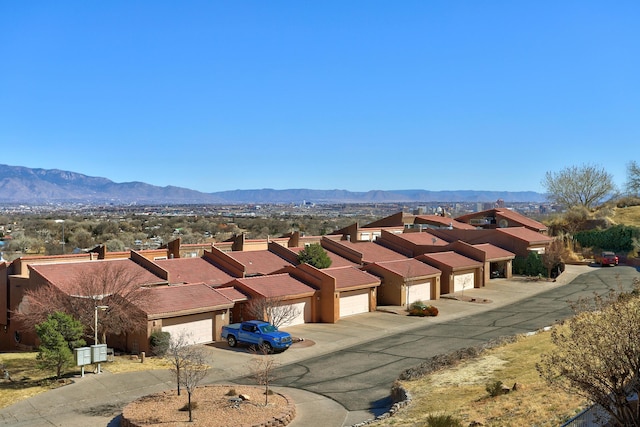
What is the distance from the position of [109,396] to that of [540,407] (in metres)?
16.1

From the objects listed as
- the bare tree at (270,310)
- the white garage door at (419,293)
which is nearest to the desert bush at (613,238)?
the white garage door at (419,293)

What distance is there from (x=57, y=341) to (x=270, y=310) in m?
13.0

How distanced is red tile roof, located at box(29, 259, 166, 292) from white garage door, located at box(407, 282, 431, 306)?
19.2 metres

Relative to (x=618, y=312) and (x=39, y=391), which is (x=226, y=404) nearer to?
(x=39, y=391)

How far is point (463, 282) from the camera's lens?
54.1m

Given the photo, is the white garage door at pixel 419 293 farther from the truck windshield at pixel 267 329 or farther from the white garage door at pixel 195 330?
the white garage door at pixel 195 330

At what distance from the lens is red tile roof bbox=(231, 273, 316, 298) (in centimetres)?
3834

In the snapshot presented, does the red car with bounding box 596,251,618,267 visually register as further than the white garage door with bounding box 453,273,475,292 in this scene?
Yes

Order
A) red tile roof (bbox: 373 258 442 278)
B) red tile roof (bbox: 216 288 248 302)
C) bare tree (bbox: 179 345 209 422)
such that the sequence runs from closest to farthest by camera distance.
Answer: bare tree (bbox: 179 345 209 422)
red tile roof (bbox: 216 288 248 302)
red tile roof (bbox: 373 258 442 278)

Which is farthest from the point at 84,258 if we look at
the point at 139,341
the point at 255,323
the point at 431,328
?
the point at 431,328

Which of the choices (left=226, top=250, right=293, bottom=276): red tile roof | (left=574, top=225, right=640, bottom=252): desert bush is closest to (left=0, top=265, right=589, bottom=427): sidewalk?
(left=226, top=250, right=293, bottom=276): red tile roof

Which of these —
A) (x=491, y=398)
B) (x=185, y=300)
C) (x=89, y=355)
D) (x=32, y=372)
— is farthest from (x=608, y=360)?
(x=185, y=300)

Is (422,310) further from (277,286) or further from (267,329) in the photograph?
(267,329)

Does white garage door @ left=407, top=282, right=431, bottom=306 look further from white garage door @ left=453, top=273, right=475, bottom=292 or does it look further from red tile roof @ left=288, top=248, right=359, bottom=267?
red tile roof @ left=288, top=248, right=359, bottom=267
